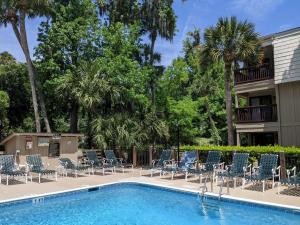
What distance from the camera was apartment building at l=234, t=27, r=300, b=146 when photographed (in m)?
19.2

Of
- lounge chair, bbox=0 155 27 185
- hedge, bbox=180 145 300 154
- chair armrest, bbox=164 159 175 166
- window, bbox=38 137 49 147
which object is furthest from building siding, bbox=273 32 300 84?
lounge chair, bbox=0 155 27 185

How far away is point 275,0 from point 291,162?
12698mm

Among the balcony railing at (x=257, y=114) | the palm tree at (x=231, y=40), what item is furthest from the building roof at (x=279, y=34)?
the balcony railing at (x=257, y=114)

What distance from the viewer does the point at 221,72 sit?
34406mm

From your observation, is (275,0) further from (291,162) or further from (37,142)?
(37,142)

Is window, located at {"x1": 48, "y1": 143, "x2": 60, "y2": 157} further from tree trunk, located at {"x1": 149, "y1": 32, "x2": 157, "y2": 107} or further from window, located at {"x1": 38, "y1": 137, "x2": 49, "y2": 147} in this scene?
tree trunk, located at {"x1": 149, "y1": 32, "x2": 157, "y2": 107}

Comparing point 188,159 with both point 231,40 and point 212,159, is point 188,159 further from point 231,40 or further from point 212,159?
point 231,40

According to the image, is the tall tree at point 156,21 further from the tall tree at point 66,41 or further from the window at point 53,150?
the window at point 53,150

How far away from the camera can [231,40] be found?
66.6 feet

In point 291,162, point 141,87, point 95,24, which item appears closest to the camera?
point 291,162

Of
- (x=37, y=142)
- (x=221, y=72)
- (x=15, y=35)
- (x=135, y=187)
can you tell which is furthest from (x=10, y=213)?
(x=221, y=72)

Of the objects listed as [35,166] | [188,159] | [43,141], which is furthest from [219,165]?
[43,141]

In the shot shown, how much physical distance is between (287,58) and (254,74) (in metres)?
2.36

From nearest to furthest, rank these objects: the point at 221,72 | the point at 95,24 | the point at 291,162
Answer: the point at 291,162, the point at 95,24, the point at 221,72
